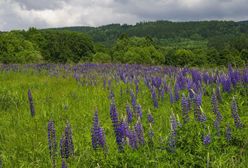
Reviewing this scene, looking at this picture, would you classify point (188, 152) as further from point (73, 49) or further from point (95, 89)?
point (73, 49)

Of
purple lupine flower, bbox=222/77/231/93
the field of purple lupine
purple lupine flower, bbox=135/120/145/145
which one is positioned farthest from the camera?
purple lupine flower, bbox=222/77/231/93

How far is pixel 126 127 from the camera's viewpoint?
159 inches

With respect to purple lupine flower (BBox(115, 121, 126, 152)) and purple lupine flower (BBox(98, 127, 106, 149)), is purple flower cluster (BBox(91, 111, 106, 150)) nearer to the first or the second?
purple lupine flower (BBox(98, 127, 106, 149))

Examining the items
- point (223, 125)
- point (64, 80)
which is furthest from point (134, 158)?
point (64, 80)

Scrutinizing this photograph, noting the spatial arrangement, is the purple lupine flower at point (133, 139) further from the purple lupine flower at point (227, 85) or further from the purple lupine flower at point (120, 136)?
the purple lupine flower at point (227, 85)

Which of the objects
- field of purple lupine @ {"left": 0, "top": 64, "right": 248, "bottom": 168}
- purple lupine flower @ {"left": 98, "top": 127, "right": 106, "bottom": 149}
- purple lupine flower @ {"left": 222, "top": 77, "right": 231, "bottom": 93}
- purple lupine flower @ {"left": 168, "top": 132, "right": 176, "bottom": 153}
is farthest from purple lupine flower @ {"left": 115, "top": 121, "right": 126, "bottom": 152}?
purple lupine flower @ {"left": 222, "top": 77, "right": 231, "bottom": 93}

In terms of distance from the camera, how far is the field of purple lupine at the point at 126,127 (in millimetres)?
3869

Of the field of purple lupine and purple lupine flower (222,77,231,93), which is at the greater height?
purple lupine flower (222,77,231,93)

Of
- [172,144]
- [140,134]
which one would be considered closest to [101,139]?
[140,134]

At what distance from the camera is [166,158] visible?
3.85 meters

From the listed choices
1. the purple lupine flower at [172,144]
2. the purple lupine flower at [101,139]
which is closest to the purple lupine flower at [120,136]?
the purple lupine flower at [101,139]

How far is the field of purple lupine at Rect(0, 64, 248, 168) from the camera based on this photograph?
387 centimetres

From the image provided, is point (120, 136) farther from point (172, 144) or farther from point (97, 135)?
point (172, 144)

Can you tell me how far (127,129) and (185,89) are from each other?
4.03 meters
